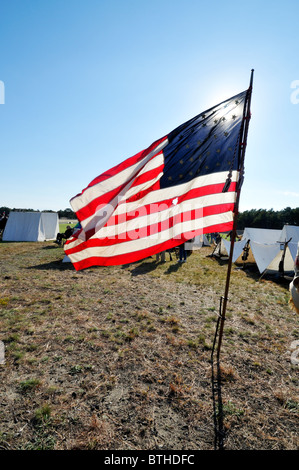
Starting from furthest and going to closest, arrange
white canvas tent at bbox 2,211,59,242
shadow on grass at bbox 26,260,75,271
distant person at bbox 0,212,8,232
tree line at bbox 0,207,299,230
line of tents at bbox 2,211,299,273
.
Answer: tree line at bbox 0,207,299,230 < distant person at bbox 0,212,8,232 < white canvas tent at bbox 2,211,59,242 < shadow on grass at bbox 26,260,75,271 < line of tents at bbox 2,211,299,273

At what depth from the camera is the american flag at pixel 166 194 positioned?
11.1 feet

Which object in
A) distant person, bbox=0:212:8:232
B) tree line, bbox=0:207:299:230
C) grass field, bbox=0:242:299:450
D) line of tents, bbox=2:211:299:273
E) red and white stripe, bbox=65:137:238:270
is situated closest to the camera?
grass field, bbox=0:242:299:450

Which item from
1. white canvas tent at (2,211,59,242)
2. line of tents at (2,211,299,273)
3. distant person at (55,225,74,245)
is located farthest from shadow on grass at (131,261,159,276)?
white canvas tent at (2,211,59,242)

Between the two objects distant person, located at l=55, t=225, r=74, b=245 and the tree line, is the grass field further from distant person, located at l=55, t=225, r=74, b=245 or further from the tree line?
the tree line

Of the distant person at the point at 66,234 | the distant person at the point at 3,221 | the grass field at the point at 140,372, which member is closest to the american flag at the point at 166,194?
the grass field at the point at 140,372

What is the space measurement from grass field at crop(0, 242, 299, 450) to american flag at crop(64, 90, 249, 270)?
177 cm

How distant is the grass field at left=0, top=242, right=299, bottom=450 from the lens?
2455 millimetres

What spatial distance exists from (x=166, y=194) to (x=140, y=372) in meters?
2.85

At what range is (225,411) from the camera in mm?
2797

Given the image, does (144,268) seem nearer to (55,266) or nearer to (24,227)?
(55,266)

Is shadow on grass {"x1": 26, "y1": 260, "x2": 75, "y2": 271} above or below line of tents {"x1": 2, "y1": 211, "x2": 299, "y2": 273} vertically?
below

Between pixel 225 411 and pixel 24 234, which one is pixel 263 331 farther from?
pixel 24 234

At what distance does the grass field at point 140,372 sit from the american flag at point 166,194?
1.77 meters

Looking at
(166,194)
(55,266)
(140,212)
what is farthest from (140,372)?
(55,266)
